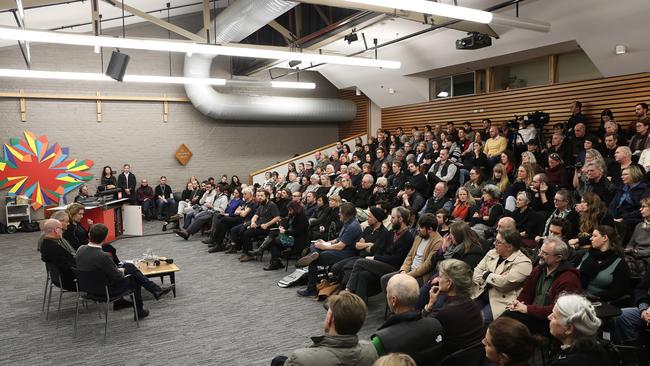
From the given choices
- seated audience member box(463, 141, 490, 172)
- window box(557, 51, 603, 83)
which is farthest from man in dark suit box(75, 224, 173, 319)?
window box(557, 51, 603, 83)

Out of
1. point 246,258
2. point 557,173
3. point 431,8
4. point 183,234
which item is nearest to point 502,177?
point 557,173

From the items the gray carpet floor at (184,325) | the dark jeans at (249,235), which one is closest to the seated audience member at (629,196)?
the gray carpet floor at (184,325)

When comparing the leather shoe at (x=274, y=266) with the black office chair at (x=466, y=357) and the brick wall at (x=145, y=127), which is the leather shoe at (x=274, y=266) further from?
the brick wall at (x=145, y=127)

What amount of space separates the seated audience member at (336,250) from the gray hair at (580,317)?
10.3 ft

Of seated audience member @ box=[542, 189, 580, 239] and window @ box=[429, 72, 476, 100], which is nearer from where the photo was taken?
seated audience member @ box=[542, 189, 580, 239]

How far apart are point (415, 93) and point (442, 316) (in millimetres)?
9533

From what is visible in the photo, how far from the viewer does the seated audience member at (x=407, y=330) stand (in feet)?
7.65

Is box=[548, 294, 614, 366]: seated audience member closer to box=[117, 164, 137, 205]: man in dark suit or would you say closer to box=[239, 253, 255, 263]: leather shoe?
box=[239, 253, 255, 263]: leather shoe

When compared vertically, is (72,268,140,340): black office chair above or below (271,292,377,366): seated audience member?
below

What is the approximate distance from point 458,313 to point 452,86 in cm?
905

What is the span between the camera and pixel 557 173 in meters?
6.34

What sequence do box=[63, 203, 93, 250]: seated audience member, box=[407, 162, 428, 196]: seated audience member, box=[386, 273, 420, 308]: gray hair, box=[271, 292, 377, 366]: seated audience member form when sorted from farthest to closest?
1. box=[407, 162, 428, 196]: seated audience member
2. box=[63, 203, 93, 250]: seated audience member
3. box=[386, 273, 420, 308]: gray hair
4. box=[271, 292, 377, 366]: seated audience member

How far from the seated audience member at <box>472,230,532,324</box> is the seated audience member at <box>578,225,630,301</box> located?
446 mm

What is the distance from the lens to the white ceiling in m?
6.55
